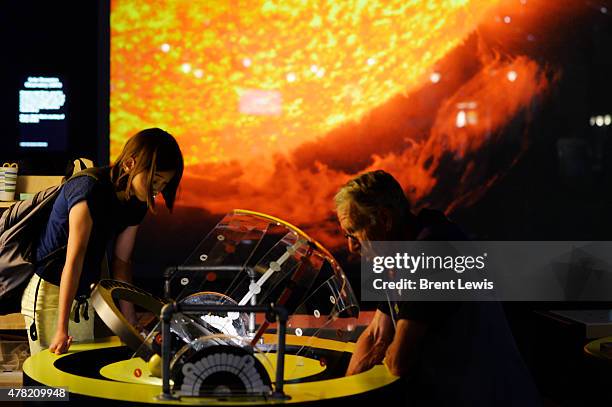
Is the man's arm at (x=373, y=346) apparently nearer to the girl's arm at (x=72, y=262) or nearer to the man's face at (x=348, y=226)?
the man's face at (x=348, y=226)

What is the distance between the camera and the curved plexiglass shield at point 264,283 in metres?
2.60

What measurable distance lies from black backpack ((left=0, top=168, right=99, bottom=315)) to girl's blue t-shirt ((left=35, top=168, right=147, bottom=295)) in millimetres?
30

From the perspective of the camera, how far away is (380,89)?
6832 mm

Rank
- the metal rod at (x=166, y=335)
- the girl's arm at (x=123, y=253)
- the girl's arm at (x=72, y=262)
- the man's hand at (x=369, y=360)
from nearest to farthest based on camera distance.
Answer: the metal rod at (x=166, y=335) → the man's hand at (x=369, y=360) → the girl's arm at (x=72, y=262) → the girl's arm at (x=123, y=253)

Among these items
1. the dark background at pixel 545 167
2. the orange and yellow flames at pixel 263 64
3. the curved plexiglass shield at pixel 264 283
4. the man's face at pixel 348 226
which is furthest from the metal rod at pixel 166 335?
the orange and yellow flames at pixel 263 64

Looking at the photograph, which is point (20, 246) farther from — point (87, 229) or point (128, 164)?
point (128, 164)

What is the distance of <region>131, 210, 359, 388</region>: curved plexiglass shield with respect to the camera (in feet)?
8.53

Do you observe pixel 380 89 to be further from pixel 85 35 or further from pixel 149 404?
pixel 149 404

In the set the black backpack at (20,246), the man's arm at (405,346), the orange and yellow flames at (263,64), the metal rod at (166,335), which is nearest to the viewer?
the metal rod at (166,335)

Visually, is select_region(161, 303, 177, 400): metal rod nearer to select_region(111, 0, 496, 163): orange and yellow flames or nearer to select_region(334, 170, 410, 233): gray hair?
select_region(334, 170, 410, 233): gray hair

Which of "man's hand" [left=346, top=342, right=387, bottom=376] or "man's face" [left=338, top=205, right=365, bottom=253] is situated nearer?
"man's face" [left=338, top=205, right=365, bottom=253]

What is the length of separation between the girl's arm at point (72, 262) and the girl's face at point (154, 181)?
7.0 inches

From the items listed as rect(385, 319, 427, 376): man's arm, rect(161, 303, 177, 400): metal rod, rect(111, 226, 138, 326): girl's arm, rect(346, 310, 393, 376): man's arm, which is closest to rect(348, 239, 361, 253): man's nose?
rect(346, 310, 393, 376): man's arm

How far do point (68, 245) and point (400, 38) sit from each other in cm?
463
